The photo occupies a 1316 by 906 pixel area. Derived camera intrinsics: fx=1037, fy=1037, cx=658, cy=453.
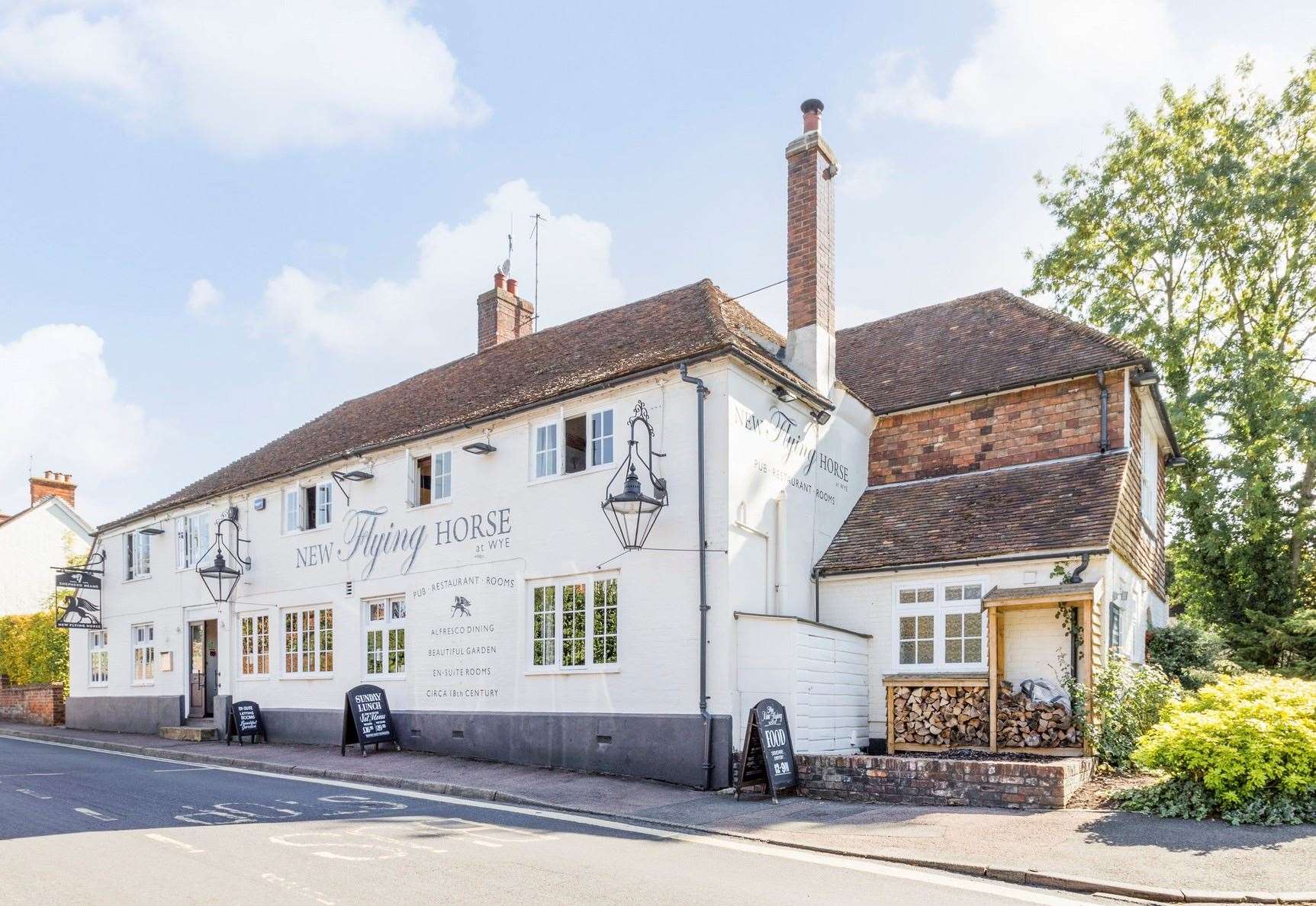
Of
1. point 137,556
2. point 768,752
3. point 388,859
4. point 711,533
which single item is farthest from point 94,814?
point 137,556

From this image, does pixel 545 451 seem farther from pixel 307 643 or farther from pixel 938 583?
pixel 307 643

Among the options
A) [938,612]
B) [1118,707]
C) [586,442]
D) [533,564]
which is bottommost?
[1118,707]

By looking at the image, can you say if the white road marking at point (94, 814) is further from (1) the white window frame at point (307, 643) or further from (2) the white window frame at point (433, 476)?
(1) the white window frame at point (307, 643)

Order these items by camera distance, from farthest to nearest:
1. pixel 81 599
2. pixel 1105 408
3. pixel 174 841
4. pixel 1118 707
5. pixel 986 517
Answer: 1. pixel 81 599
2. pixel 1105 408
3. pixel 986 517
4. pixel 1118 707
5. pixel 174 841

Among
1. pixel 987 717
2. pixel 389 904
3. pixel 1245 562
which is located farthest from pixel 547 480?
pixel 1245 562

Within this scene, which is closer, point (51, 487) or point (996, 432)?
point (996, 432)

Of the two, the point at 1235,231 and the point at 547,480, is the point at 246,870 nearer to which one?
the point at 547,480

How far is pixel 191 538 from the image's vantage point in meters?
23.7

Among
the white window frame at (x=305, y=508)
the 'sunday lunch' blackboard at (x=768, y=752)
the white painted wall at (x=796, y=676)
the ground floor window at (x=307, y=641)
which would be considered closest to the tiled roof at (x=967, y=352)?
the white painted wall at (x=796, y=676)

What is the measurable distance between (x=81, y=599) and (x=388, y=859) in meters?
21.6

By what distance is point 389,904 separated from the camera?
7051 mm

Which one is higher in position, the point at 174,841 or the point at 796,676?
the point at 796,676

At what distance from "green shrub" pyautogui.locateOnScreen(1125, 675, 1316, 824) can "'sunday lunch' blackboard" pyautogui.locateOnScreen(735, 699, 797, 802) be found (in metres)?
3.87

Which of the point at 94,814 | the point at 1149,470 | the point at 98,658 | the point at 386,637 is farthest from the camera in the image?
the point at 98,658
